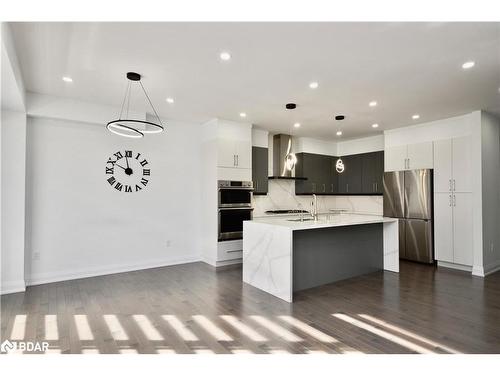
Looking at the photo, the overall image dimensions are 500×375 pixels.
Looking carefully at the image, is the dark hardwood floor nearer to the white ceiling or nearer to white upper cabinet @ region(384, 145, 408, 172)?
white upper cabinet @ region(384, 145, 408, 172)

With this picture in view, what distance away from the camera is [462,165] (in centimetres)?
500

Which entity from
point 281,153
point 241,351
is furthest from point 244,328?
point 281,153

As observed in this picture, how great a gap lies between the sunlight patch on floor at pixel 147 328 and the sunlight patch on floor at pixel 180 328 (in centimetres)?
17

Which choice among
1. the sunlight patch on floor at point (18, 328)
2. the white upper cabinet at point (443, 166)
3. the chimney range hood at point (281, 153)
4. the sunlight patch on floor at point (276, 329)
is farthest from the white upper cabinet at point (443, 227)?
the sunlight patch on floor at point (18, 328)

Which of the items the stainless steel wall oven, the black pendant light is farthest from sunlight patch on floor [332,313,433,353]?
the black pendant light

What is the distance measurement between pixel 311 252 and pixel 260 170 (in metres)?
2.51

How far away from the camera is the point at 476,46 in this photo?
2705 millimetres

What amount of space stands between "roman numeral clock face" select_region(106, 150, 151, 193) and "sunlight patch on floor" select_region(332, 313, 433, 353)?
3812mm

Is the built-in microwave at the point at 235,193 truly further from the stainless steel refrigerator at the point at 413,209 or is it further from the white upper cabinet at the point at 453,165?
the white upper cabinet at the point at 453,165

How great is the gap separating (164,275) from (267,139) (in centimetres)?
349

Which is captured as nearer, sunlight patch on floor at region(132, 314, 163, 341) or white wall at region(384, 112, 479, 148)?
sunlight patch on floor at region(132, 314, 163, 341)

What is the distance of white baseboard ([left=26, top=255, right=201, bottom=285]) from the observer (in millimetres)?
4254

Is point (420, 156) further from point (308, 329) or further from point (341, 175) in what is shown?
point (308, 329)
